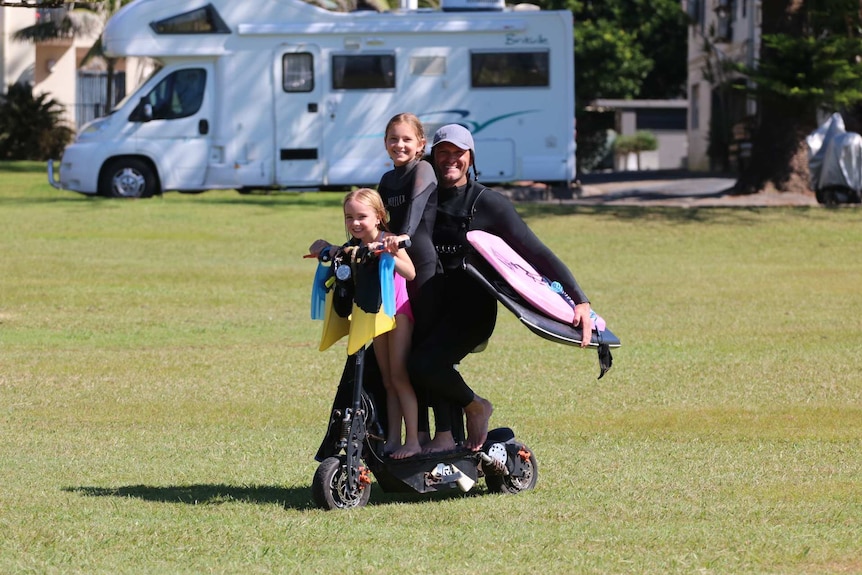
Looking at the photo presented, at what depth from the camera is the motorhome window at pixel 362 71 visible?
2542 centimetres

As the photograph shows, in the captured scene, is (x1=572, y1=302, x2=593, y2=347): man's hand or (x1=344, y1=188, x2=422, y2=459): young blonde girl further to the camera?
(x1=572, y1=302, x2=593, y2=347): man's hand

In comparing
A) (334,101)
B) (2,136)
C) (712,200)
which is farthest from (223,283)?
(2,136)

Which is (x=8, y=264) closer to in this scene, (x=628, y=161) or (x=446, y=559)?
(x=446, y=559)

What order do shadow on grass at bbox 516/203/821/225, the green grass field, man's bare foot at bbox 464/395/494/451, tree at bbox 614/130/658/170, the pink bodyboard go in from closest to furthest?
the green grass field → the pink bodyboard → man's bare foot at bbox 464/395/494/451 → shadow on grass at bbox 516/203/821/225 → tree at bbox 614/130/658/170

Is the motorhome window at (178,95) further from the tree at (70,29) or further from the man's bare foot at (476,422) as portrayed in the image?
the man's bare foot at (476,422)

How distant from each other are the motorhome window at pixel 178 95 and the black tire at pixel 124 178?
87 centimetres

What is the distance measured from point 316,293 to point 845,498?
2405mm

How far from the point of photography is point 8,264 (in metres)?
17.6

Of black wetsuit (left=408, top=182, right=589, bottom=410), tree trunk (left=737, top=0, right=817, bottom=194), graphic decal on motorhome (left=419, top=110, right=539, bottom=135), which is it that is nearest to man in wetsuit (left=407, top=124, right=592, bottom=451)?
black wetsuit (left=408, top=182, right=589, bottom=410)

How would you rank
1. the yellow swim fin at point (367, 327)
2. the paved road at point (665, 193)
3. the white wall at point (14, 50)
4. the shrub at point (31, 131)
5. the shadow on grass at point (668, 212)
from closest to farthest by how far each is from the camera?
the yellow swim fin at point (367, 327) < the shadow on grass at point (668, 212) < the paved road at point (665, 193) < the shrub at point (31, 131) < the white wall at point (14, 50)

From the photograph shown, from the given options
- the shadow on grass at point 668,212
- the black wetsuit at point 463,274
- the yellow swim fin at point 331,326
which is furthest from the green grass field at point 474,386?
the shadow on grass at point 668,212

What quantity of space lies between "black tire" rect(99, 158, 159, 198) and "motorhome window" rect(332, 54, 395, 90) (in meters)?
3.48

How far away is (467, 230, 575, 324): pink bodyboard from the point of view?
623cm

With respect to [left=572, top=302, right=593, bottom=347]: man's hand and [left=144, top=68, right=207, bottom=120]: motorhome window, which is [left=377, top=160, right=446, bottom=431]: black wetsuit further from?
[left=144, top=68, right=207, bottom=120]: motorhome window
